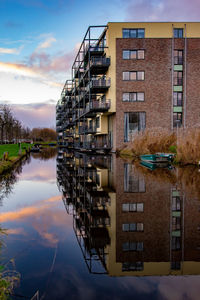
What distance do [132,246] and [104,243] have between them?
0.58 meters

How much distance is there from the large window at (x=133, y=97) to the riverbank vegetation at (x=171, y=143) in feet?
31.0

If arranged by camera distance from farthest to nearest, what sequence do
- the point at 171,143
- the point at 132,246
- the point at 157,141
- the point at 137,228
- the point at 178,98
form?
the point at 178,98, the point at 171,143, the point at 157,141, the point at 137,228, the point at 132,246

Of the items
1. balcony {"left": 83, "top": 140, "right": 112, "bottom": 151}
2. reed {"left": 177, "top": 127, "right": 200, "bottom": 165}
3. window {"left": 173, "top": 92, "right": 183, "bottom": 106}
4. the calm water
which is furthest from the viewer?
window {"left": 173, "top": 92, "right": 183, "bottom": 106}

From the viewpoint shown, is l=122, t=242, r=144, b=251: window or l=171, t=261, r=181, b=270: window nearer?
l=171, t=261, r=181, b=270: window

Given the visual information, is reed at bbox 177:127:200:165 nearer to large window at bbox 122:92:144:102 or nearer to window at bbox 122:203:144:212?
window at bbox 122:203:144:212

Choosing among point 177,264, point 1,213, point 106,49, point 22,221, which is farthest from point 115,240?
point 106,49

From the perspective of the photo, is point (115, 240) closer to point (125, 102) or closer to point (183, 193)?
point (183, 193)

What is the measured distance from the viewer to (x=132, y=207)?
8.78 meters

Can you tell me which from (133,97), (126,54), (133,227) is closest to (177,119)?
(133,97)

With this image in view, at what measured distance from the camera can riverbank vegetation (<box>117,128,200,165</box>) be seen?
20.5 meters

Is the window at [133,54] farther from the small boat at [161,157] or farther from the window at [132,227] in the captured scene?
the window at [132,227]

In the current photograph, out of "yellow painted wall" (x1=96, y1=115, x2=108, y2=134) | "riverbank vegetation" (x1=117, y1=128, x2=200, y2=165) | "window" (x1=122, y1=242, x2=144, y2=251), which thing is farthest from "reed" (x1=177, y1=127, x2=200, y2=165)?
"yellow painted wall" (x1=96, y1=115, x2=108, y2=134)

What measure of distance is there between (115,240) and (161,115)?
3534cm

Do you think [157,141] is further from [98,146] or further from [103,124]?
[103,124]
